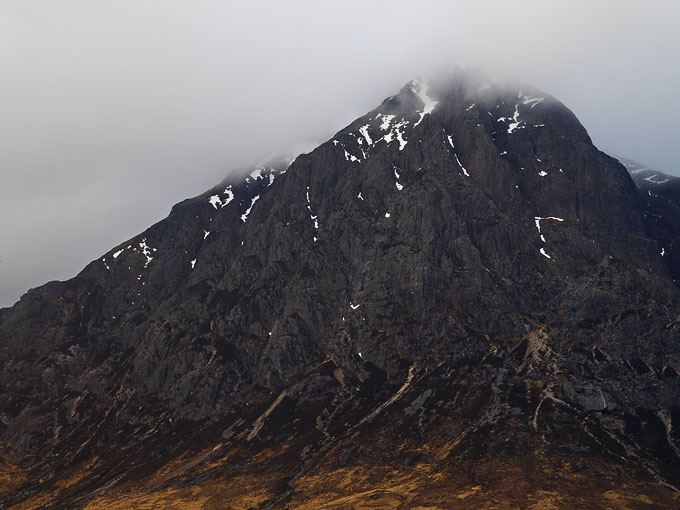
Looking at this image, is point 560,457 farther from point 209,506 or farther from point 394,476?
point 209,506

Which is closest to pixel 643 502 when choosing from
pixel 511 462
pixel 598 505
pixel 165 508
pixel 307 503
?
pixel 598 505

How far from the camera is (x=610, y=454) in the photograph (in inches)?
7648

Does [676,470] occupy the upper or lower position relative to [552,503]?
lower

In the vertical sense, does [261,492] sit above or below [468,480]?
above

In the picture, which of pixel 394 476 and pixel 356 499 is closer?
pixel 356 499

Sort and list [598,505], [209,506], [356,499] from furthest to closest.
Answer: [209,506] < [356,499] < [598,505]

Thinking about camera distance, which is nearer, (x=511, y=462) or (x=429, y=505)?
(x=429, y=505)

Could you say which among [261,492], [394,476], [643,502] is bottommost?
[643,502]

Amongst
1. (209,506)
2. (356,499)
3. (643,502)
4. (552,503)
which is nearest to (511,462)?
(552,503)

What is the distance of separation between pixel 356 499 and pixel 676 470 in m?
113

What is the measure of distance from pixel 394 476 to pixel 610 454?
81510 mm

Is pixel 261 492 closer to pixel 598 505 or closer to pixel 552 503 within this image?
pixel 552 503

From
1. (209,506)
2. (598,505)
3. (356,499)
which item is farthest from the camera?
(209,506)

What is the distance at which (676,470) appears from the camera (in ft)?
595
